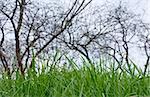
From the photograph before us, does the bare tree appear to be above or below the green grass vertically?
above

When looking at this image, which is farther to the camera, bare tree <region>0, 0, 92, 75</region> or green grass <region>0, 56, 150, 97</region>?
bare tree <region>0, 0, 92, 75</region>

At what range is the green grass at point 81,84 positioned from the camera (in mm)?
738

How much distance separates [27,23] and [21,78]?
2.99m

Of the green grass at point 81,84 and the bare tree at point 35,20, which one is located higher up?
the bare tree at point 35,20

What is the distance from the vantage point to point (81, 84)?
2.56 feet

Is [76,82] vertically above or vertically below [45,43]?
below

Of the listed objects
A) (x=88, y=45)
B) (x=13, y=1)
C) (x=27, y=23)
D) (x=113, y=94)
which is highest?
(x=13, y=1)

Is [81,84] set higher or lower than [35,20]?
lower

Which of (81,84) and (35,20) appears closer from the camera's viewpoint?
(81,84)

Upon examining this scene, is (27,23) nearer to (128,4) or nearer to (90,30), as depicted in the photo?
(90,30)

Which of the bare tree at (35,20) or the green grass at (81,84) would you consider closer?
the green grass at (81,84)

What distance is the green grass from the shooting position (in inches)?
29.1

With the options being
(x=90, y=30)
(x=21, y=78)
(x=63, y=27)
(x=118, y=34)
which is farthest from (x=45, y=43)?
(x=21, y=78)

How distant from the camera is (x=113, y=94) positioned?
731 mm
